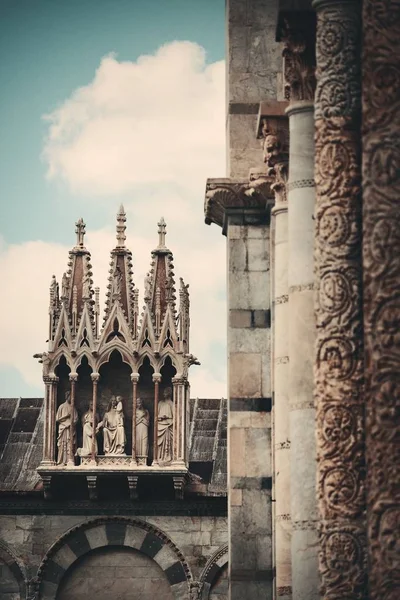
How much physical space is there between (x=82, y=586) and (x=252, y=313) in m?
13.9

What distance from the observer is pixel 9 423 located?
47.2 metres

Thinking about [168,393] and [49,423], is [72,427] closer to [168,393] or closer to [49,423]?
[49,423]

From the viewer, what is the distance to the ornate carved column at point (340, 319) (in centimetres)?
2028

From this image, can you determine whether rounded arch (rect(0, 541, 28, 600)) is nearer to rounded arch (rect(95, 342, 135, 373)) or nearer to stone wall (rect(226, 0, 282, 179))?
rounded arch (rect(95, 342, 135, 373))

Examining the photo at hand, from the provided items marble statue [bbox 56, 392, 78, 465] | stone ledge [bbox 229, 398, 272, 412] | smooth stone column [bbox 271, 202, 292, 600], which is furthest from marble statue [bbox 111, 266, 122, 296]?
smooth stone column [bbox 271, 202, 292, 600]

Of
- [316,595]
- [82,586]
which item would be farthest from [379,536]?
[82,586]

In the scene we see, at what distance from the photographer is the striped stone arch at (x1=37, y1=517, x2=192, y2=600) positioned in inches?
1726

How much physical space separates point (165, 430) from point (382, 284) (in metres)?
24.8

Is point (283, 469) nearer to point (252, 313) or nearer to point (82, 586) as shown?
point (252, 313)

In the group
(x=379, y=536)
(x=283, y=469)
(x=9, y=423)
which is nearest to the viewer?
(x=379, y=536)

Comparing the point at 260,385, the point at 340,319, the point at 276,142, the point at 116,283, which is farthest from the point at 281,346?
the point at 116,283

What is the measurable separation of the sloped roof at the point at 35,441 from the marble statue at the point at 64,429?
97 cm

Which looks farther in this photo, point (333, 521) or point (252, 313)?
point (252, 313)

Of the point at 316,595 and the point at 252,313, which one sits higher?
the point at 252,313
